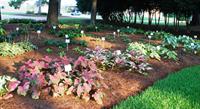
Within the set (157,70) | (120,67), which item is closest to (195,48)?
(157,70)

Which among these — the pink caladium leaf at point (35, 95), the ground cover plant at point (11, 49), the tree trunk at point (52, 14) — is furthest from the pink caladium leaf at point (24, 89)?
the tree trunk at point (52, 14)

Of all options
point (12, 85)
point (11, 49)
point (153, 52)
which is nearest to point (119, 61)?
point (153, 52)

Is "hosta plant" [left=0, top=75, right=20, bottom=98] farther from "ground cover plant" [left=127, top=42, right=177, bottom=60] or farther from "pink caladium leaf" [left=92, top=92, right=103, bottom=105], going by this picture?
"ground cover plant" [left=127, top=42, right=177, bottom=60]

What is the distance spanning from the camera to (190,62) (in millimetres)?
11000

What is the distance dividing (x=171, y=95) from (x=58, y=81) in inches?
76.2

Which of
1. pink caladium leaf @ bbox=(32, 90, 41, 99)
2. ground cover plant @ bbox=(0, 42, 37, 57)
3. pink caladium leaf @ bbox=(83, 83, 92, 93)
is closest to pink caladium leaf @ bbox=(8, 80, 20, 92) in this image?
pink caladium leaf @ bbox=(32, 90, 41, 99)

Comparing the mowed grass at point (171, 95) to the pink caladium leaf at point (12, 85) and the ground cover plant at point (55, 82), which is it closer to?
the ground cover plant at point (55, 82)

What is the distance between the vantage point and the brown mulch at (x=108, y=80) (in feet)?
20.7

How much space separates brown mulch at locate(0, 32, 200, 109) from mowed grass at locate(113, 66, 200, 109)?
296 mm

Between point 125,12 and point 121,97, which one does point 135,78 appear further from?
point 125,12

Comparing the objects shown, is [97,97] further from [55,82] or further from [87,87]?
[55,82]

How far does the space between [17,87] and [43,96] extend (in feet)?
1.52

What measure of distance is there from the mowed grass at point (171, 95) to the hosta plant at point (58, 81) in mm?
527

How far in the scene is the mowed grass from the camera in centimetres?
651
